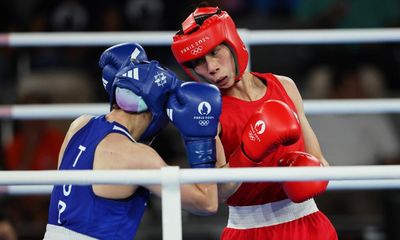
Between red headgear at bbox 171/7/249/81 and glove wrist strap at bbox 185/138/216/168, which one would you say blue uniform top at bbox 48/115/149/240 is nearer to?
glove wrist strap at bbox 185/138/216/168

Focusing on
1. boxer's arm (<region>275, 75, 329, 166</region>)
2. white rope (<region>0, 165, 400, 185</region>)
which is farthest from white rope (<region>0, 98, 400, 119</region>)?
white rope (<region>0, 165, 400, 185</region>)

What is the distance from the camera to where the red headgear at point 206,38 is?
2.80 m

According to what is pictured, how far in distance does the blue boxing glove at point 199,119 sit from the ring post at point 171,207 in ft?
1.29

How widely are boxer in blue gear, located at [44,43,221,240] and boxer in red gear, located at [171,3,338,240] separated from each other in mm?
257

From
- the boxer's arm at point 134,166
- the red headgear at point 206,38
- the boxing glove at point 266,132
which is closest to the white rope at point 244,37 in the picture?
the red headgear at point 206,38

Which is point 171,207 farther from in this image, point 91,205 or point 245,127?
point 245,127

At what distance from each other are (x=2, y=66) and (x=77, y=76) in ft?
1.96

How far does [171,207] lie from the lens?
2135mm

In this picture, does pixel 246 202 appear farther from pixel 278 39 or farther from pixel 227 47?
pixel 278 39

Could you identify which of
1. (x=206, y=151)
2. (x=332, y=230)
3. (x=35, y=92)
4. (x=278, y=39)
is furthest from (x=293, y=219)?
(x=35, y=92)

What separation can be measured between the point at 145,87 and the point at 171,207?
1.68 ft

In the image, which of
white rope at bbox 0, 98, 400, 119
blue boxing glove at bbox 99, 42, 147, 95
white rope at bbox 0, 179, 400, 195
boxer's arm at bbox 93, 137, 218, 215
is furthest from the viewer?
white rope at bbox 0, 98, 400, 119

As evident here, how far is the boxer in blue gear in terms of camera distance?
2.49 metres

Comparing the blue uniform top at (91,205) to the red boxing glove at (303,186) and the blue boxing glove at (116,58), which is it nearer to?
the blue boxing glove at (116,58)
